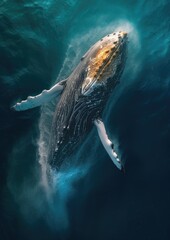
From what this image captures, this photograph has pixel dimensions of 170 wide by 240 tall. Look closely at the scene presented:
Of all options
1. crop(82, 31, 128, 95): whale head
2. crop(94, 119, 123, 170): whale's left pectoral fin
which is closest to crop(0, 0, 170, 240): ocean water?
crop(94, 119, 123, 170): whale's left pectoral fin

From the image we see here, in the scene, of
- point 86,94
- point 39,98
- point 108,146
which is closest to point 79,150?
point 108,146

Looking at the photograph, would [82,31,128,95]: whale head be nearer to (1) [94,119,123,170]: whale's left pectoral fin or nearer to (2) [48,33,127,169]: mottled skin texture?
(2) [48,33,127,169]: mottled skin texture

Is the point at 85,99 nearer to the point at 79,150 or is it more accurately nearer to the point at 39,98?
the point at 39,98

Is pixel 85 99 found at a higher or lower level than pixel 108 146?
higher

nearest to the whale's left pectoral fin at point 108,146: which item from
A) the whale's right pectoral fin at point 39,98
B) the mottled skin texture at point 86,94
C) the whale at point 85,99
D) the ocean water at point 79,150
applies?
the whale at point 85,99

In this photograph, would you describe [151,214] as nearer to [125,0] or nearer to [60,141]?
[60,141]

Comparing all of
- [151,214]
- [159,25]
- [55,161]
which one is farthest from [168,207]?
[159,25]

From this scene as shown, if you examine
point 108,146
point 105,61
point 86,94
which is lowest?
point 108,146
